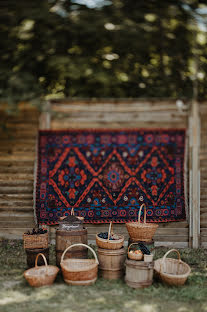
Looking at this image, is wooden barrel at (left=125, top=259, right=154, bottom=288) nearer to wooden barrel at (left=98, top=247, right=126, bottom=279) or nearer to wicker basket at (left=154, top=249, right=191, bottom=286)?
wicker basket at (left=154, top=249, right=191, bottom=286)

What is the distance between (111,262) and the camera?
5309 millimetres

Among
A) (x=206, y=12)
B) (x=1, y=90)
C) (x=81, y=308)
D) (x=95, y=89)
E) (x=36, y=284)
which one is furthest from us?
(x=206, y=12)

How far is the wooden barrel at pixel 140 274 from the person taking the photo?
4.99 metres

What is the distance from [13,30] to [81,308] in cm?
614

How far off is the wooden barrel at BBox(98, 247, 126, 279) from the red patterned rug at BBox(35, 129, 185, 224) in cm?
200

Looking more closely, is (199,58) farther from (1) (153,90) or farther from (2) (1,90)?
(2) (1,90)

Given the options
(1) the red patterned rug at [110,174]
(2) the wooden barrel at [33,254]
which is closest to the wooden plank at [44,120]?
(1) the red patterned rug at [110,174]

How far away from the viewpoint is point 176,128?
24.1 ft

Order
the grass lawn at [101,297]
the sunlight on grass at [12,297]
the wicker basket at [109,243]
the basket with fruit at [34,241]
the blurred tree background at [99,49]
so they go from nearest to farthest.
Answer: the grass lawn at [101,297]
the sunlight on grass at [12,297]
the wicker basket at [109,243]
the basket with fruit at [34,241]
the blurred tree background at [99,49]

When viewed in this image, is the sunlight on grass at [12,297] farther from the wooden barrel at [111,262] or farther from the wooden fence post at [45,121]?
the wooden fence post at [45,121]

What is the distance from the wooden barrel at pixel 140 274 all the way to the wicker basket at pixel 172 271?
199 millimetres

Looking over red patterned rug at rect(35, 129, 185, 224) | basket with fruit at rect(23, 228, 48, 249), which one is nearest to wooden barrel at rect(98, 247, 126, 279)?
basket with fruit at rect(23, 228, 48, 249)

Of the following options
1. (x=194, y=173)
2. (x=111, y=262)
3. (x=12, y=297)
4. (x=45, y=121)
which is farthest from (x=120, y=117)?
(x=12, y=297)

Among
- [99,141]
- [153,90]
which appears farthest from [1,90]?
[153,90]
